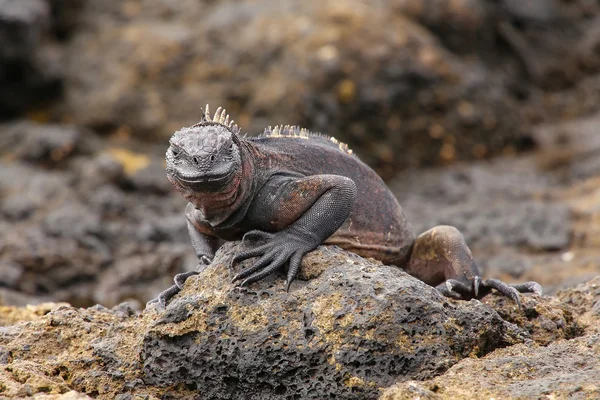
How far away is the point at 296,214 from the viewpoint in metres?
4.65

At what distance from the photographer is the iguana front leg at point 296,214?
4.37 meters

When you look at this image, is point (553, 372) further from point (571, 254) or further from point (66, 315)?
point (571, 254)

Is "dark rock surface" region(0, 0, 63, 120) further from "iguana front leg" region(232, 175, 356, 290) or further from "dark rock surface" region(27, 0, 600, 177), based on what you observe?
"iguana front leg" region(232, 175, 356, 290)

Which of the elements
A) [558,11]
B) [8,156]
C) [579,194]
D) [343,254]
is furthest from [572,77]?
[343,254]

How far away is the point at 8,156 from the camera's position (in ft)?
38.8

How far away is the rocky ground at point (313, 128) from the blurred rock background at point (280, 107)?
0.03 m

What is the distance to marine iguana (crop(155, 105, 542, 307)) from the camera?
14.2 feet

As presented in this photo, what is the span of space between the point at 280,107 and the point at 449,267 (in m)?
7.36

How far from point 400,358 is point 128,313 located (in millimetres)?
2058

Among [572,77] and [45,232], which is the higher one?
[572,77]

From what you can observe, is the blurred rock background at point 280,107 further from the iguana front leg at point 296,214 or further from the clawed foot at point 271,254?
the clawed foot at point 271,254

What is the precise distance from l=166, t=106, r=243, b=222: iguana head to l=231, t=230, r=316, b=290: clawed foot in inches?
11.2

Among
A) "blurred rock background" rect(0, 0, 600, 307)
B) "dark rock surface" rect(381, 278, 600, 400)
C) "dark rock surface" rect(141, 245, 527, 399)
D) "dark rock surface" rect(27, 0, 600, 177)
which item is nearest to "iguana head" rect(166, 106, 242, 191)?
"dark rock surface" rect(141, 245, 527, 399)

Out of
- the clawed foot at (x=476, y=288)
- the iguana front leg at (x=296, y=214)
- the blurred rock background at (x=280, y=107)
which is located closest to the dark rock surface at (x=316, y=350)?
the iguana front leg at (x=296, y=214)
